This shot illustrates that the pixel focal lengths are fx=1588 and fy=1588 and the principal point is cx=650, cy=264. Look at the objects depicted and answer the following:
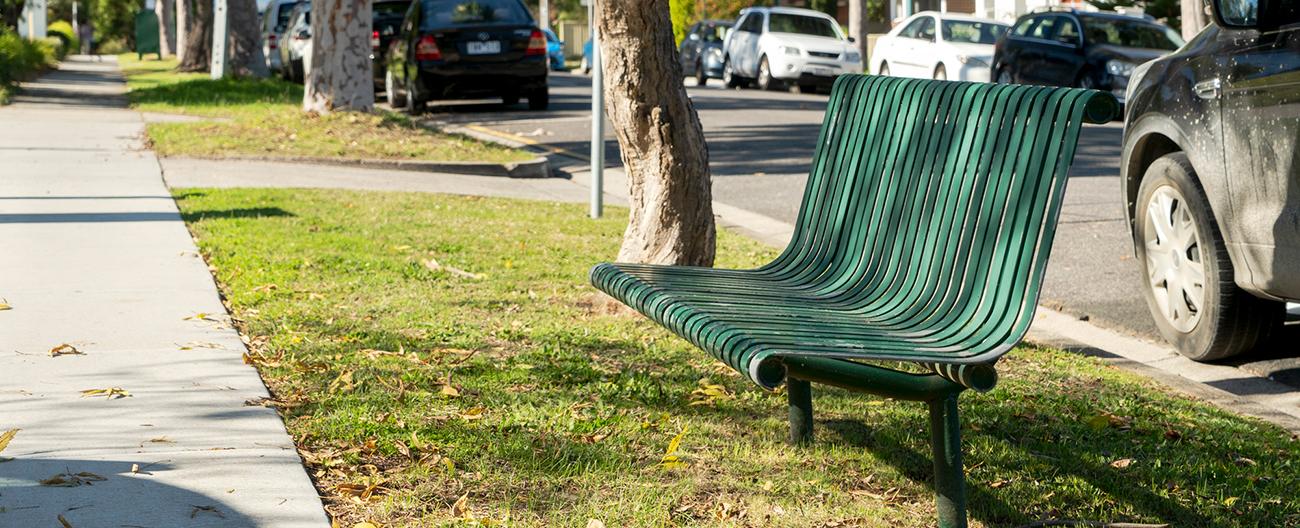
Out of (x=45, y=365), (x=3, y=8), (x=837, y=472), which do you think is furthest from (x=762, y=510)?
(x=3, y=8)

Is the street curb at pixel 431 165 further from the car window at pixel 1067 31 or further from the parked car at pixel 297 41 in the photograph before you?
the parked car at pixel 297 41

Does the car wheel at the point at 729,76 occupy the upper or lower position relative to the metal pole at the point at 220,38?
lower

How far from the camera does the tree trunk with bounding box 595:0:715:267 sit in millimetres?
6121

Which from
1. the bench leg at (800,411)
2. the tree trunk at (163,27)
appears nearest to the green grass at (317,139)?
the bench leg at (800,411)

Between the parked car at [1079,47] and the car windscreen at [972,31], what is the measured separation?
94.0 inches

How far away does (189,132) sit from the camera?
14992 millimetres

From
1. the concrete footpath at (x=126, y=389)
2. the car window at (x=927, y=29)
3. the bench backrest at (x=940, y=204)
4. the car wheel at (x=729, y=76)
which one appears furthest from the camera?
the car wheel at (x=729, y=76)

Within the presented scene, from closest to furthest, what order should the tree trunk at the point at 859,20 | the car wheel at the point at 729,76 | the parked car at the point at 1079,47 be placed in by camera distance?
1. the parked car at the point at 1079,47
2. the car wheel at the point at 729,76
3. the tree trunk at the point at 859,20

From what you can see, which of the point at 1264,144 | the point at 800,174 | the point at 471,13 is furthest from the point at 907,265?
the point at 471,13

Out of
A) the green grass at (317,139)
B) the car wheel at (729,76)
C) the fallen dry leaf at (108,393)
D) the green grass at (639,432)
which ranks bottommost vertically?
the green grass at (639,432)

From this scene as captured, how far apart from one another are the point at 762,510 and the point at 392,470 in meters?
0.96

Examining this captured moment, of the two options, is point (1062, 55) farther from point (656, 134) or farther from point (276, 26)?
point (276, 26)

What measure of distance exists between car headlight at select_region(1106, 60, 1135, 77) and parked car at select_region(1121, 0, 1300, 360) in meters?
13.6

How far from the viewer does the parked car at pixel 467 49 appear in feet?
63.1
